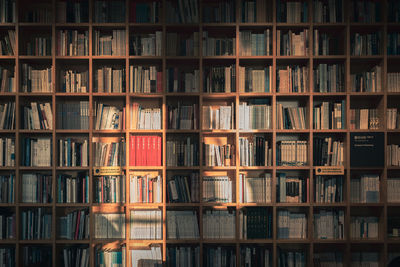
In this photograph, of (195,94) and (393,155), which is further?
(393,155)

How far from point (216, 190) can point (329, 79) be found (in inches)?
63.2

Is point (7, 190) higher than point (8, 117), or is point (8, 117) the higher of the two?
point (8, 117)

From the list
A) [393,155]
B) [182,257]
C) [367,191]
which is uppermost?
[393,155]

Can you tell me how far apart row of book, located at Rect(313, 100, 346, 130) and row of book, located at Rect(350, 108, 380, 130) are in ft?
0.40

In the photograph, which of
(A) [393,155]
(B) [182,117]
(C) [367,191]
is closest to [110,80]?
(B) [182,117]

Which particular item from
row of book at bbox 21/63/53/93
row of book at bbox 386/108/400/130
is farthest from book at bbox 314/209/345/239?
row of book at bbox 21/63/53/93

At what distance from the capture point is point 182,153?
3.38 meters

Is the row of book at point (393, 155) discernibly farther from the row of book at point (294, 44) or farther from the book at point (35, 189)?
the book at point (35, 189)

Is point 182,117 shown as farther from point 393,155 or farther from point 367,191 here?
point 393,155

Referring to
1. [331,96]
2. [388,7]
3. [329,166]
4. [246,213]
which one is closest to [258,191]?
[246,213]

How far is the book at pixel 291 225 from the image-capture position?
339 cm

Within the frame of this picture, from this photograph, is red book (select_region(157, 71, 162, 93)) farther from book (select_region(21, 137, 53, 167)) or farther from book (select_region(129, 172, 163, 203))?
book (select_region(21, 137, 53, 167))

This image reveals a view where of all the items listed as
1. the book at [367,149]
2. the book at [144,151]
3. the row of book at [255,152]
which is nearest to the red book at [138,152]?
the book at [144,151]

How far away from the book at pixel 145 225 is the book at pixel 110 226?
4.1 inches
